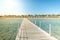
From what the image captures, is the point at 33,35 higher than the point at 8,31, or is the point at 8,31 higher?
the point at 33,35

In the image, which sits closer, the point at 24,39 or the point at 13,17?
the point at 24,39

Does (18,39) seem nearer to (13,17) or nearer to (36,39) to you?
(36,39)

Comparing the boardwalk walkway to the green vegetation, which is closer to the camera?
the boardwalk walkway

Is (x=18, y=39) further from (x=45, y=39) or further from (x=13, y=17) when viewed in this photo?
(x=13, y=17)

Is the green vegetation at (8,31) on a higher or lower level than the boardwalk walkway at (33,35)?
lower

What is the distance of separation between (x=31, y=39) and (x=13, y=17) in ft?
273

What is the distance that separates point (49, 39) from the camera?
8273mm

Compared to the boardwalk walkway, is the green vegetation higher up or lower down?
lower down

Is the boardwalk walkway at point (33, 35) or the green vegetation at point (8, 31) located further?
the green vegetation at point (8, 31)

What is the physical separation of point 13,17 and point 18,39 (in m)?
83.1

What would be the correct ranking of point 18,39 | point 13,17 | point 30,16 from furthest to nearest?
point 13,17 < point 30,16 < point 18,39

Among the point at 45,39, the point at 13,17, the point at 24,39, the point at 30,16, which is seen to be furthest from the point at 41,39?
the point at 13,17

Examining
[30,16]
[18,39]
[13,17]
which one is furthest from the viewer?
[13,17]

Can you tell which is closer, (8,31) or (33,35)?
(33,35)
